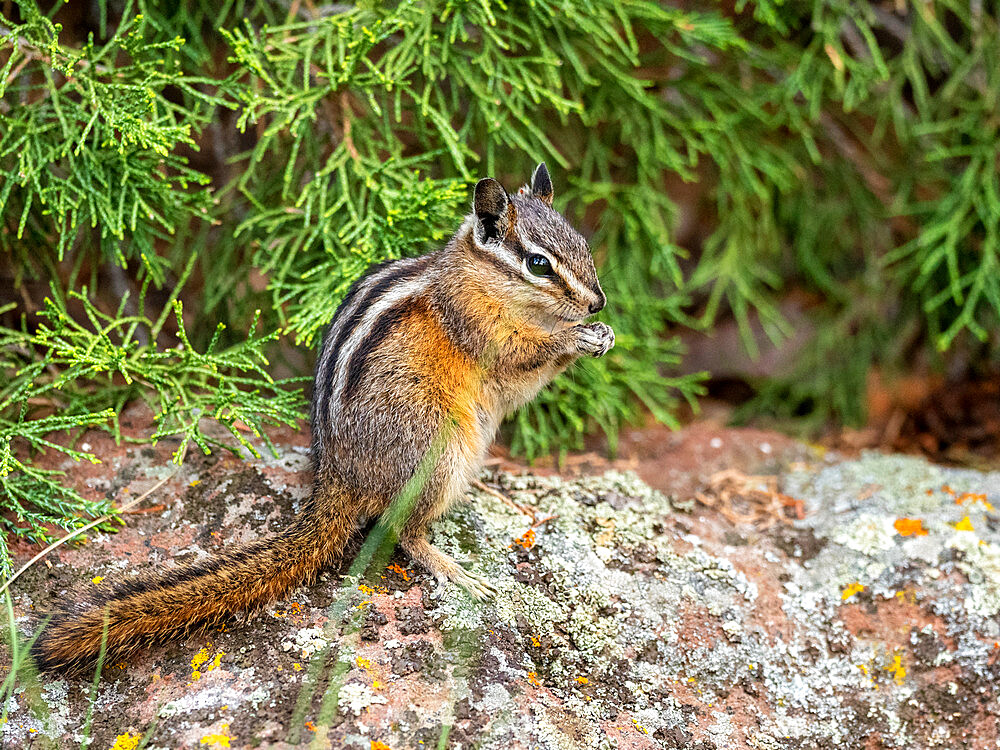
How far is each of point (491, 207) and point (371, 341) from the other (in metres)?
0.63

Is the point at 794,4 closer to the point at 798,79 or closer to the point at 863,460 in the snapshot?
the point at 798,79

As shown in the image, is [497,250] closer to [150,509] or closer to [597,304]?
[597,304]

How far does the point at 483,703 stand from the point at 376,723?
0.30 meters

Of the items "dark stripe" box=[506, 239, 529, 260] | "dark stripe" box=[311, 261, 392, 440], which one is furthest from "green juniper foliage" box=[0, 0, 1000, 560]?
"dark stripe" box=[506, 239, 529, 260]

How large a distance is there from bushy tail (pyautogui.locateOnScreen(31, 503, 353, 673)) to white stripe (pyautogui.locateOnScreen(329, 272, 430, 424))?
448 millimetres

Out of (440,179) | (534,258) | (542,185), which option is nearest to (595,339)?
(534,258)

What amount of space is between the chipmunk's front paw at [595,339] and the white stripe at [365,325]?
577mm

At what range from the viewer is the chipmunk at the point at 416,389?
94.7 inches

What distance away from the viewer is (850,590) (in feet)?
10.3

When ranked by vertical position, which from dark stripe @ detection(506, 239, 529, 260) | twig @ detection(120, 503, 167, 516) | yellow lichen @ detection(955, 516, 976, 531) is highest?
dark stripe @ detection(506, 239, 529, 260)

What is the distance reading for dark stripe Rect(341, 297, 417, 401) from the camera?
2771 millimetres

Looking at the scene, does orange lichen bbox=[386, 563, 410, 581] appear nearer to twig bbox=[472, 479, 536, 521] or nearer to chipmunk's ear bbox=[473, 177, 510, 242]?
twig bbox=[472, 479, 536, 521]

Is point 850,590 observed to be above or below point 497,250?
below

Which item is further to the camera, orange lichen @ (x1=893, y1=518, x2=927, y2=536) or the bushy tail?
orange lichen @ (x1=893, y1=518, x2=927, y2=536)
